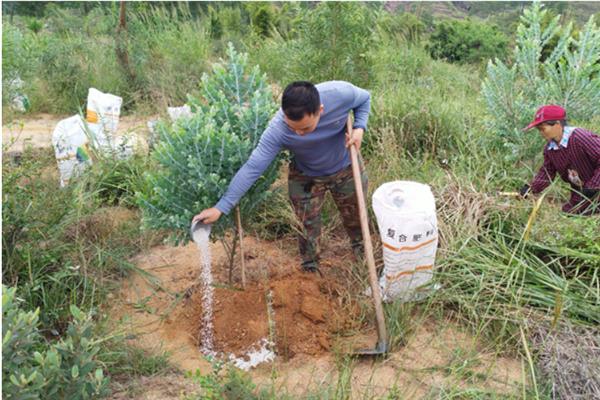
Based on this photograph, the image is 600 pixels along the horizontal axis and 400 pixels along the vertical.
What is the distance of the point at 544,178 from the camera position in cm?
374

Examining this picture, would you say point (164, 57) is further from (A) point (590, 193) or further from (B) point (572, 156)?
(A) point (590, 193)

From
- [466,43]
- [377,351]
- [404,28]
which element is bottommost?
[466,43]

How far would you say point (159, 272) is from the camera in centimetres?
385

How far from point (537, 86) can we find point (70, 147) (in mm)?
4115

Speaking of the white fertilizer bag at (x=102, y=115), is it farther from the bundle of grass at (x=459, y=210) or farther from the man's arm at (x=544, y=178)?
the man's arm at (x=544, y=178)

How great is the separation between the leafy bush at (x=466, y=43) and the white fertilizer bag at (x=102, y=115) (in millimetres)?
6708

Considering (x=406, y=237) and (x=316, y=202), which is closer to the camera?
(x=406, y=237)

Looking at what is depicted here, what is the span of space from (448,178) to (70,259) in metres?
2.72

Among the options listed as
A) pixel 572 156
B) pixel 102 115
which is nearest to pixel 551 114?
pixel 572 156

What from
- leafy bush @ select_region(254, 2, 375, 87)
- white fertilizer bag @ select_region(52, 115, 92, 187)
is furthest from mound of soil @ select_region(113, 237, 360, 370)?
leafy bush @ select_region(254, 2, 375, 87)

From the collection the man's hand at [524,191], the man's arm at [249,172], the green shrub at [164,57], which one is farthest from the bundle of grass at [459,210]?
the green shrub at [164,57]

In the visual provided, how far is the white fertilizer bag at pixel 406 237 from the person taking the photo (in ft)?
9.95

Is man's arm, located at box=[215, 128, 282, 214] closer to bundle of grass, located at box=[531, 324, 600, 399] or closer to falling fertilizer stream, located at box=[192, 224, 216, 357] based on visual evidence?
falling fertilizer stream, located at box=[192, 224, 216, 357]

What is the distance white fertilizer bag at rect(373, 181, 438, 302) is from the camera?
303 cm
